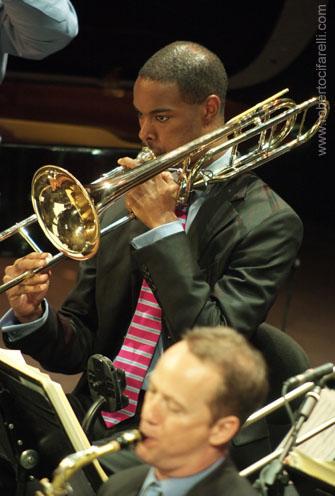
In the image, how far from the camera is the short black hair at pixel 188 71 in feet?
10.5

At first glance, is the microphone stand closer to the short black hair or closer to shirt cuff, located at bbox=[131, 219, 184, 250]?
shirt cuff, located at bbox=[131, 219, 184, 250]

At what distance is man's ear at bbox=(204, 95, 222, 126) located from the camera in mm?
3254

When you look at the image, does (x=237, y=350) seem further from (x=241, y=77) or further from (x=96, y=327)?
(x=241, y=77)

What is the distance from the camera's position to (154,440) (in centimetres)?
201

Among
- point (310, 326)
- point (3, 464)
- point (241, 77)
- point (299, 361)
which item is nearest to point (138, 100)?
point (299, 361)

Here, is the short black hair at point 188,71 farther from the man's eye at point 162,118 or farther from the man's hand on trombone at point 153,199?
the man's hand on trombone at point 153,199

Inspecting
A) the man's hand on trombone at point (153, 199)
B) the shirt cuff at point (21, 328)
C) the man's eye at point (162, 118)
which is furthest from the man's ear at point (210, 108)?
the shirt cuff at point (21, 328)

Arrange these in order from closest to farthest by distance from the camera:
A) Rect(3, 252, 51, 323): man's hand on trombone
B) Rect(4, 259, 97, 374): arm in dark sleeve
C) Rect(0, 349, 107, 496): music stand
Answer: Rect(0, 349, 107, 496): music stand < Rect(3, 252, 51, 323): man's hand on trombone < Rect(4, 259, 97, 374): arm in dark sleeve

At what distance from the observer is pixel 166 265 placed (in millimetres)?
2916

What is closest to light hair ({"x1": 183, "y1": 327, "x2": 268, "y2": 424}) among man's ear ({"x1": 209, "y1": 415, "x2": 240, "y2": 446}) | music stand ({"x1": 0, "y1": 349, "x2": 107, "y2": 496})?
man's ear ({"x1": 209, "y1": 415, "x2": 240, "y2": 446})

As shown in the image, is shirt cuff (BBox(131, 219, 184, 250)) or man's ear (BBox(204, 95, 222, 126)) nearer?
shirt cuff (BBox(131, 219, 184, 250))

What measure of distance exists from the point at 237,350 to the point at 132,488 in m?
0.45

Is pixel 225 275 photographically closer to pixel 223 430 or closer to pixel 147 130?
pixel 147 130

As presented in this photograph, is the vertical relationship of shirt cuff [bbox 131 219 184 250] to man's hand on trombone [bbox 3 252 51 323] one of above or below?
above
